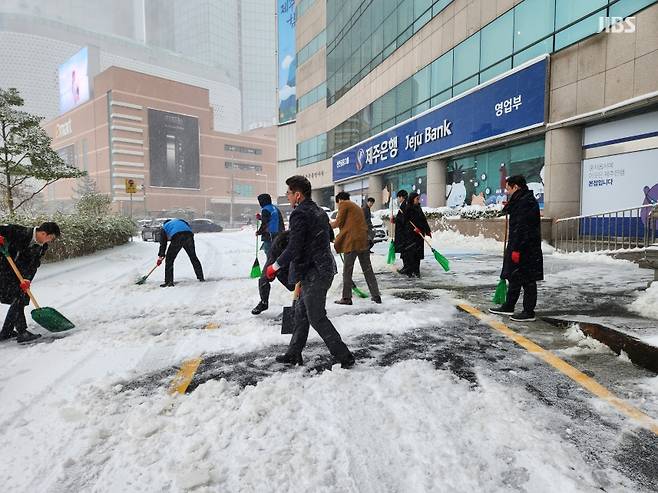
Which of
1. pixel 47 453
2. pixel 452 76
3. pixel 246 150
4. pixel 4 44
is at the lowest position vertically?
pixel 47 453

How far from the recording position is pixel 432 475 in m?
2.05

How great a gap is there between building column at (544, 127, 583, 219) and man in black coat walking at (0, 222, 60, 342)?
44.5ft

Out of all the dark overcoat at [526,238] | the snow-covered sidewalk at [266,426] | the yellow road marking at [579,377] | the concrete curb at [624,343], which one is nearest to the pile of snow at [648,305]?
the concrete curb at [624,343]

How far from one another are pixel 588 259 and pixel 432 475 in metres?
10.3

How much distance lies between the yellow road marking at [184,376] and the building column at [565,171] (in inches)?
504

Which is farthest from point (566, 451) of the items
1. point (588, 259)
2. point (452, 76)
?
point (452, 76)

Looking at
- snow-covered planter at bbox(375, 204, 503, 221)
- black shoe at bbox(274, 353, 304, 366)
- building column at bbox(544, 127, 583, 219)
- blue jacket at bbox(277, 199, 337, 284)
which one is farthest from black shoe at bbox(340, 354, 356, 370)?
building column at bbox(544, 127, 583, 219)

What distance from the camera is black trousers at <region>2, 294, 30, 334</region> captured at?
461 centimetres

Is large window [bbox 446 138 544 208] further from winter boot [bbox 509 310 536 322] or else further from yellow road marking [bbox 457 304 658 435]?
yellow road marking [bbox 457 304 658 435]

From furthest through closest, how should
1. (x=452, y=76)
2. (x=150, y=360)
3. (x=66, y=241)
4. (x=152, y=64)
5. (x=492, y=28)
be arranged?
(x=152, y=64)
(x=452, y=76)
(x=492, y=28)
(x=66, y=241)
(x=150, y=360)

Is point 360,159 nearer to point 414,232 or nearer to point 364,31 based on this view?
point 364,31

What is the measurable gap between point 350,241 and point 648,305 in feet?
12.8

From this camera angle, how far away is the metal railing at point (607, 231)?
10008 mm

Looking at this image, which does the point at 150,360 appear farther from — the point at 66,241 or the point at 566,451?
the point at 66,241
